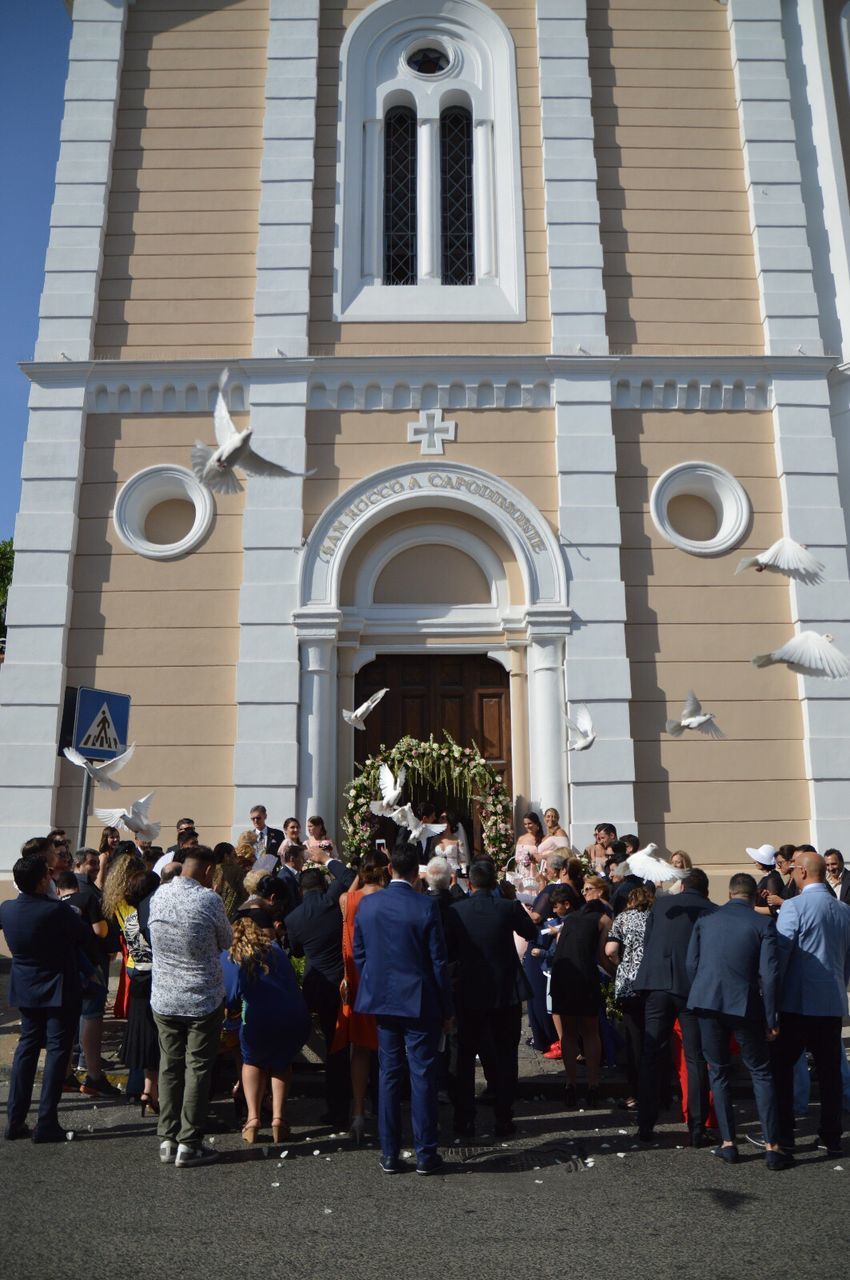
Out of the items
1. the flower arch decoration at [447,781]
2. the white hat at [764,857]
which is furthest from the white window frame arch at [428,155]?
the white hat at [764,857]

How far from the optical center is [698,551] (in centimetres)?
1420

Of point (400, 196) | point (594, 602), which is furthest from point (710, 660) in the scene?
point (400, 196)

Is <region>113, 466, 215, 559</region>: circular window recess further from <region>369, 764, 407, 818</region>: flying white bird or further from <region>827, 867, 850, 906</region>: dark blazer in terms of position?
<region>827, 867, 850, 906</region>: dark blazer

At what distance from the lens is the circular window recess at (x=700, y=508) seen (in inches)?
559

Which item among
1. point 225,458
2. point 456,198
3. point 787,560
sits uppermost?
point 456,198

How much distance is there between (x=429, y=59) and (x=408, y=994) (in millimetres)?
15533

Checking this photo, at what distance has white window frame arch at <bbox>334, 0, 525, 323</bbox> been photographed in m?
15.1

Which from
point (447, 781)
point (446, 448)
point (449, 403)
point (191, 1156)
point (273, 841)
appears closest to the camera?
point (191, 1156)

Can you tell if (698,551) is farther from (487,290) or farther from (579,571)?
(487,290)

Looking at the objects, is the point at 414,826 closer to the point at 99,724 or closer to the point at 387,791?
the point at 387,791

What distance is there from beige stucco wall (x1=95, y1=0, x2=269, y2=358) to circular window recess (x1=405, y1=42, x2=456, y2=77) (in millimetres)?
2316

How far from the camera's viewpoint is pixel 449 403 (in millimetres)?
14516

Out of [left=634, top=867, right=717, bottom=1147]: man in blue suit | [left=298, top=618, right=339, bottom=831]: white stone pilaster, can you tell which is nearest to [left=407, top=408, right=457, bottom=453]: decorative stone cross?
[left=298, top=618, right=339, bottom=831]: white stone pilaster

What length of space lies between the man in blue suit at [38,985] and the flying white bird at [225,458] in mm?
3513
